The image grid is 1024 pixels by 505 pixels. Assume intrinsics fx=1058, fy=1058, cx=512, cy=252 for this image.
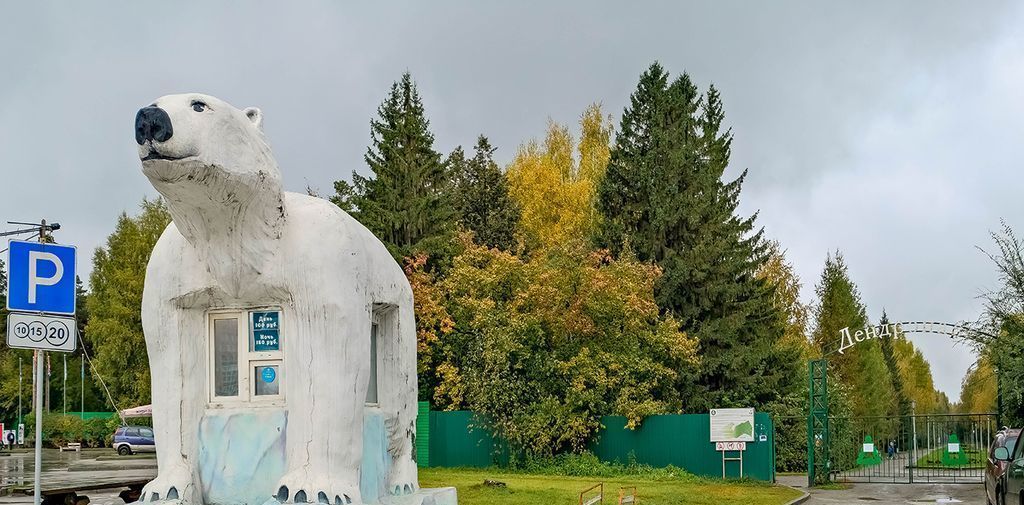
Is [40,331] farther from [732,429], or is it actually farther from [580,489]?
[732,429]

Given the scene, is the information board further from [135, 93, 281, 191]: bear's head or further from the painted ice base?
[135, 93, 281, 191]: bear's head

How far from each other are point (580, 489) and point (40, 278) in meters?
14.1

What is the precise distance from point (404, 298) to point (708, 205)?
78.8 ft

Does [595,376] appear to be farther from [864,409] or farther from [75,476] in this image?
[864,409]

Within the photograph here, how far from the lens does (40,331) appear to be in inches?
290

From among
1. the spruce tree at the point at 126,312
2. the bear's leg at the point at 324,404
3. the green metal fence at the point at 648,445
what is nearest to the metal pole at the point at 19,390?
the spruce tree at the point at 126,312

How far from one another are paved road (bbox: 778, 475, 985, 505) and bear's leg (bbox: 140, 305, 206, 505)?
16042 mm

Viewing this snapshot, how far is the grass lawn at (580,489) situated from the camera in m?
17.7

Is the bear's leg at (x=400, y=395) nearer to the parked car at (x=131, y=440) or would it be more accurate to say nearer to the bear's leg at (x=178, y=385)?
the bear's leg at (x=178, y=385)

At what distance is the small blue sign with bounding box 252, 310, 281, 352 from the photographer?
6562 millimetres

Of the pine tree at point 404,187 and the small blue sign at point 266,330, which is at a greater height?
the pine tree at point 404,187

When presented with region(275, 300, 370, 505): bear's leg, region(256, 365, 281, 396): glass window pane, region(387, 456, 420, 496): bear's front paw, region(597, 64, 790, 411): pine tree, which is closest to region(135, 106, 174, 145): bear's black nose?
region(275, 300, 370, 505): bear's leg

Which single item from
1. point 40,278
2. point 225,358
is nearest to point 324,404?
point 225,358

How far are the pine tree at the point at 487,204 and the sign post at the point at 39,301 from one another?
2520 cm
